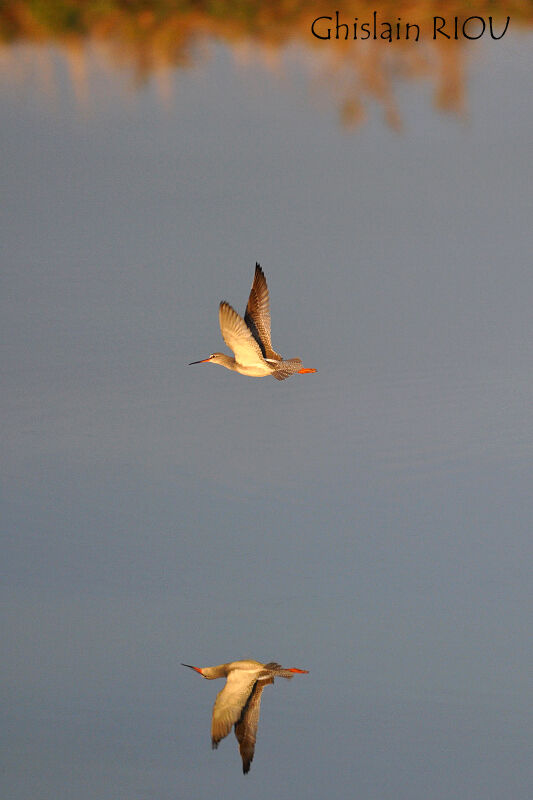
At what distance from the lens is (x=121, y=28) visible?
1202cm

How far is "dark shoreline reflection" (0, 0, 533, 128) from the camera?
1138 centimetres

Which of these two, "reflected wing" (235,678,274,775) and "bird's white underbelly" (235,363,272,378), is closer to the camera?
"reflected wing" (235,678,274,775)

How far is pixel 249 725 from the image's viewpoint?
5672 mm

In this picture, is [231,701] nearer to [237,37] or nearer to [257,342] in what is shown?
[257,342]

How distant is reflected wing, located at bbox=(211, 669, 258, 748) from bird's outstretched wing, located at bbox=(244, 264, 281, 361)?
1824mm

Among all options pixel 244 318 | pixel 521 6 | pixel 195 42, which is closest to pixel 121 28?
pixel 195 42

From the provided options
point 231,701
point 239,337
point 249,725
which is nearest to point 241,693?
point 231,701

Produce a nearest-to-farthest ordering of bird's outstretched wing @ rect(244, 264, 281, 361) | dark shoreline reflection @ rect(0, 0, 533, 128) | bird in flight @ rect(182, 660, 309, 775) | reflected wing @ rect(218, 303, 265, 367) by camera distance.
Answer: bird in flight @ rect(182, 660, 309, 775) → reflected wing @ rect(218, 303, 265, 367) → bird's outstretched wing @ rect(244, 264, 281, 361) → dark shoreline reflection @ rect(0, 0, 533, 128)

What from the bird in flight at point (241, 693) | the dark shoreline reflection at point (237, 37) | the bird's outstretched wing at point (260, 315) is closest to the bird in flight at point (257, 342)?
the bird's outstretched wing at point (260, 315)

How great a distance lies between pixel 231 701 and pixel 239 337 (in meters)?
1.89

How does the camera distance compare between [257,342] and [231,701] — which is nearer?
[231,701]

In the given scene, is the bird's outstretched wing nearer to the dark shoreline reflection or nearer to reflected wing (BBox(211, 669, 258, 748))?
reflected wing (BBox(211, 669, 258, 748))

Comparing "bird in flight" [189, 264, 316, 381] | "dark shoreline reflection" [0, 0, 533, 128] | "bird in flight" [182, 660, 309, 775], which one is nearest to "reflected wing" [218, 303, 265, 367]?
"bird in flight" [189, 264, 316, 381]

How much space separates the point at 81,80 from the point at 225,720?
6.99m
